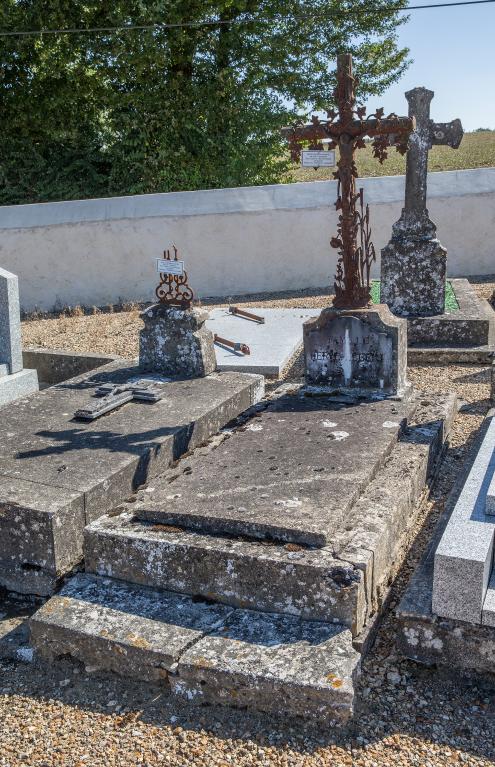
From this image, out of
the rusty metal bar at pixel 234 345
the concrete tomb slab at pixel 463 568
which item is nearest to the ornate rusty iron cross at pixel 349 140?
the rusty metal bar at pixel 234 345

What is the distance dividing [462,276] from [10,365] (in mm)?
7039

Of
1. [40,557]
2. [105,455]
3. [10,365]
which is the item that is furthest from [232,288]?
[40,557]

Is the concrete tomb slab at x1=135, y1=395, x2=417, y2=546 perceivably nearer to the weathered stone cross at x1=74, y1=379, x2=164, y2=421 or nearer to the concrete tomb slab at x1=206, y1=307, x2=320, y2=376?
the weathered stone cross at x1=74, y1=379, x2=164, y2=421

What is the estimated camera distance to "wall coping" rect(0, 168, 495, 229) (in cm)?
1038

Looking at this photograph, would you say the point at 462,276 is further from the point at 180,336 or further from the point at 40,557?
the point at 40,557

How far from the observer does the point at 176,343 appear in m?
5.92

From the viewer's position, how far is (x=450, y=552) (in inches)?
119

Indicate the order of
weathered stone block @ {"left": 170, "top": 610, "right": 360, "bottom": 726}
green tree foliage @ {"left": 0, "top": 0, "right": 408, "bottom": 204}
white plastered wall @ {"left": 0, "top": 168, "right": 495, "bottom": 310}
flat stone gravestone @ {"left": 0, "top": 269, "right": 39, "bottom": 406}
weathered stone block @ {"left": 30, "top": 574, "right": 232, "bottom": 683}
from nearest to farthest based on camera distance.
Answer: weathered stone block @ {"left": 170, "top": 610, "right": 360, "bottom": 726} < weathered stone block @ {"left": 30, "top": 574, "right": 232, "bottom": 683} < flat stone gravestone @ {"left": 0, "top": 269, "right": 39, "bottom": 406} < white plastered wall @ {"left": 0, "top": 168, "right": 495, "bottom": 310} < green tree foliage @ {"left": 0, "top": 0, "right": 408, "bottom": 204}

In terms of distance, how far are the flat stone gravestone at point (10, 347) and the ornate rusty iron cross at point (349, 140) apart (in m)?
2.71

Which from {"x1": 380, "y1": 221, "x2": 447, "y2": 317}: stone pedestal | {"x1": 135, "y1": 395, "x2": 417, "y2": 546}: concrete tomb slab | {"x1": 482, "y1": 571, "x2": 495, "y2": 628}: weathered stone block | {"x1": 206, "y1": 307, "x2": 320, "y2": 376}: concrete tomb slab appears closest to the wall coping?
{"x1": 206, "y1": 307, "x2": 320, "y2": 376}: concrete tomb slab

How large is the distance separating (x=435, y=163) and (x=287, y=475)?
650 inches

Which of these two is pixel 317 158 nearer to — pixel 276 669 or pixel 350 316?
pixel 350 316

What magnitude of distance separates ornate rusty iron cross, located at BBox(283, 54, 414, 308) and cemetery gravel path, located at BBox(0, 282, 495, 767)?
8.99ft

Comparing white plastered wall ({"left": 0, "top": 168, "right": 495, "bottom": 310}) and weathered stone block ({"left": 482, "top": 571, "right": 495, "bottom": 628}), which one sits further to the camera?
white plastered wall ({"left": 0, "top": 168, "right": 495, "bottom": 310})
